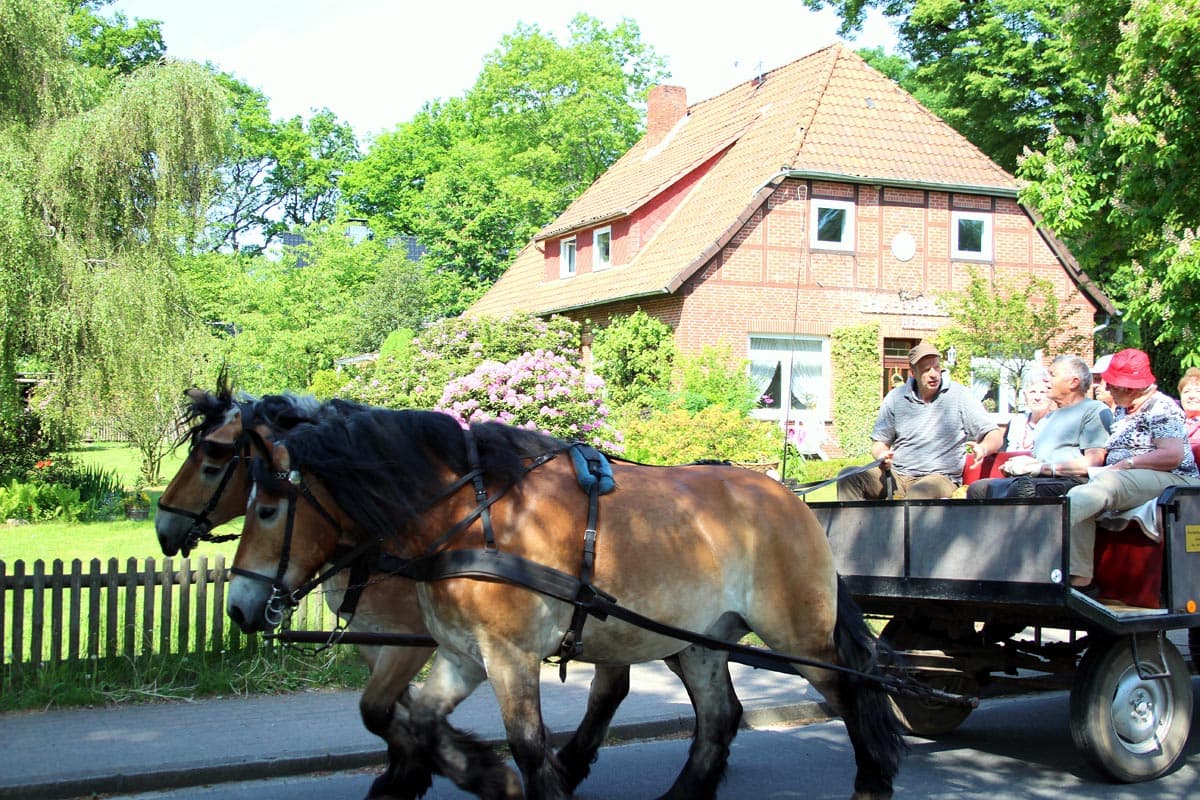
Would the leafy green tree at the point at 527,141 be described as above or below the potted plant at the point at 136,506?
above

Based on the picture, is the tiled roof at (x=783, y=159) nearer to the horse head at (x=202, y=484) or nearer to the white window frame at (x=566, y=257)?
the white window frame at (x=566, y=257)

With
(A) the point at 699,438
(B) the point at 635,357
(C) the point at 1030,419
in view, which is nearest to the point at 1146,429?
(C) the point at 1030,419

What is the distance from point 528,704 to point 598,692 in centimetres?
147

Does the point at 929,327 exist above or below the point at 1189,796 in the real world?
above

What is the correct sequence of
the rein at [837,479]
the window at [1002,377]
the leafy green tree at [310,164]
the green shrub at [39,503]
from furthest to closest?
the leafy green tree at [310,164]
the window at [1002,377]
the green shrub at [39,503]
the rein at [837,479]

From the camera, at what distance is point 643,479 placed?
5.25 m

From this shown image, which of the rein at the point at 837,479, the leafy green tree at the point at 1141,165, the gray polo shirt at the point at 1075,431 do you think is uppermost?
the leafy green tree at the point at 1141,165

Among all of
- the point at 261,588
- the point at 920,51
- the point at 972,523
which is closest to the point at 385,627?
the point at 261,588

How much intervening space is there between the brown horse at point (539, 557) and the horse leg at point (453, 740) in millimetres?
10

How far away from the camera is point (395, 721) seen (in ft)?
17.1

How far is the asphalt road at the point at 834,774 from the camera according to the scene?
229 inches

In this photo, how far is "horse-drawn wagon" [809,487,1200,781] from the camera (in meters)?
5.69

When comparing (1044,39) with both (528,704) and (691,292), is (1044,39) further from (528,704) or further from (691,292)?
(528,704)

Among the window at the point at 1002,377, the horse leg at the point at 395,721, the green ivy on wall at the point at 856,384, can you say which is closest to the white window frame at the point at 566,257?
the green ivy on wall at the point at 856,384
